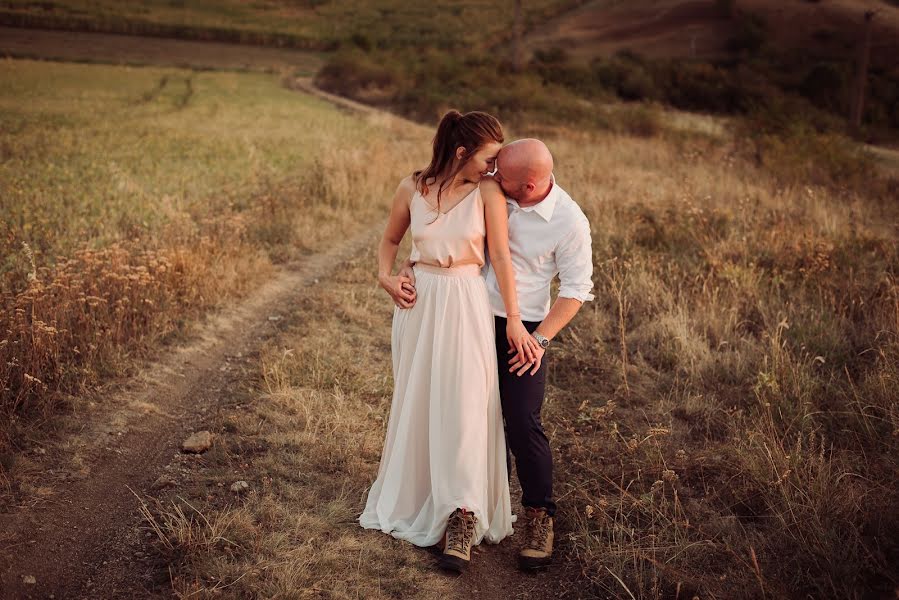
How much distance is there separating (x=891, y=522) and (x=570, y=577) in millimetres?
1557

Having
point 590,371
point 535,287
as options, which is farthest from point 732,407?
point 535,287

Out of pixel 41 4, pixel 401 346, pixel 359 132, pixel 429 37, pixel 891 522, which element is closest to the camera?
pixel 891 522

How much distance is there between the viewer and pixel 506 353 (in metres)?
3.47

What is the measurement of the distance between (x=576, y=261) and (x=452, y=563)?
158 cm

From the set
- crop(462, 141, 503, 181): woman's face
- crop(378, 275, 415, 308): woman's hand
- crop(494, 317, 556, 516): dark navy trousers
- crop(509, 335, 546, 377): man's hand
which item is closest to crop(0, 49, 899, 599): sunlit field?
crop(494, 317, 556, 516): dark navy trousers

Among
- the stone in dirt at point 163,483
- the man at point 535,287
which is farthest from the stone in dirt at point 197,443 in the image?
the man at point 535,287

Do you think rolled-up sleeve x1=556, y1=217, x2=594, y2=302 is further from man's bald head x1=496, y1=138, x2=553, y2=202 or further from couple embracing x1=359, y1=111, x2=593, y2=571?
man's bald head x1=496, y1=138, x2=553, y2=202

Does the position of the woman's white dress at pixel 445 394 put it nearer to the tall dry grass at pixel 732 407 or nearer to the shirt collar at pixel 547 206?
the shirt collar at pixel 547 206

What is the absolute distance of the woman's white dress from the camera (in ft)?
10.9

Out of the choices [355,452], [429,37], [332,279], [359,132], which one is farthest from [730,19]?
[355,452]

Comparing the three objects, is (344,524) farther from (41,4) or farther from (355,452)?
(41,4)

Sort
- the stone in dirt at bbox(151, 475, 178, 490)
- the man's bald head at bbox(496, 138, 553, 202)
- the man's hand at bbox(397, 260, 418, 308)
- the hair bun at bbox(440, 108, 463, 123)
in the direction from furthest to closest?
the stone in dirt at bbox(151, 475, 178, 490) < the man's hand at bbox(397, 260, 418, 308) < the hair bun at bbox(440, 108, 463, 123) < the man's bald head at bbox(496, 138, 553, 202)

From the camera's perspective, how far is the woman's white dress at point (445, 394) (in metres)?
3.31

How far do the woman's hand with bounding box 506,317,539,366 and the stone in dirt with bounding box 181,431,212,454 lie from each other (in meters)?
2.31
